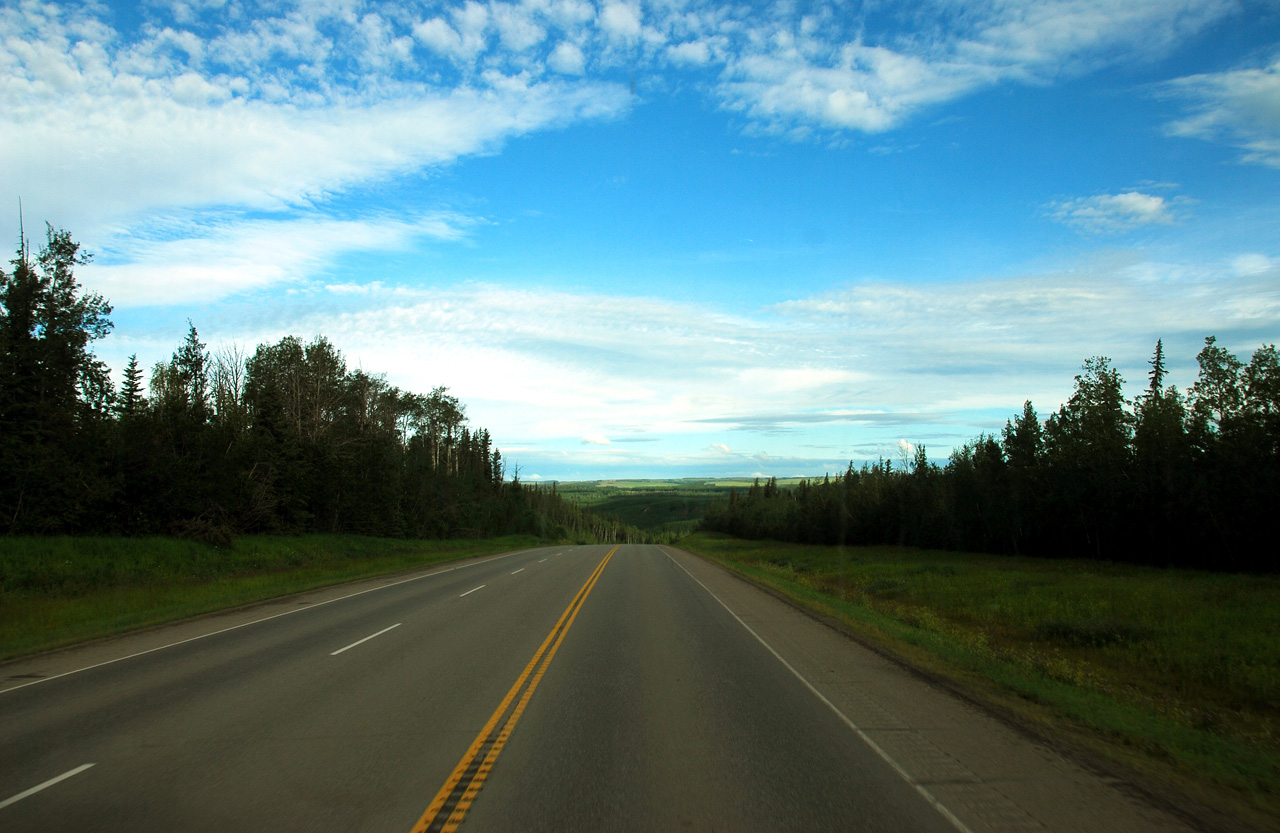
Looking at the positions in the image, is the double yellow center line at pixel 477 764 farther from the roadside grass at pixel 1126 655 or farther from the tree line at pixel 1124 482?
the tree line at pixel 1124 482

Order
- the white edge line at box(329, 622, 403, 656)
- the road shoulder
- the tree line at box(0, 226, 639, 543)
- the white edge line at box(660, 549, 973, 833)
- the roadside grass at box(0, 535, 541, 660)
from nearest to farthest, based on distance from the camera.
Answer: the white edge line at box(660, 549, 973, 833), the road shoulder, the white edge line at box(329, 622, 403, 656), the roadside grass at box(0, 535, 541, 660), the tree line at box(0, 226, 639, 543)

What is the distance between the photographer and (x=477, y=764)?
587cm

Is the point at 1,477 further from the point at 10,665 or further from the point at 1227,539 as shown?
the point at 1227,539

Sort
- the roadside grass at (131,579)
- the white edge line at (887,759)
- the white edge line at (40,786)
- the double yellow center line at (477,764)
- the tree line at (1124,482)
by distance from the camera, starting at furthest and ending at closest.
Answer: the tree line at (1124,482)
the roadside grass at (131,579)
the white edge line at (40,786)
the white edge line at (887,759)
the double yellow center line at (477,764)

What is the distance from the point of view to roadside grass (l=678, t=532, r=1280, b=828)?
6.73 metres

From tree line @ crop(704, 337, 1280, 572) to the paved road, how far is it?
39359mm

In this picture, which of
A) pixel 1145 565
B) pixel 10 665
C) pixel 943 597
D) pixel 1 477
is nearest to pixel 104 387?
pixel 1 477

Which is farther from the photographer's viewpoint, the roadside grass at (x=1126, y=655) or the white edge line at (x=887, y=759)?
the roadside grass at (x=1126, y=655)

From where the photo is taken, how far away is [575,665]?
1013 centimetres

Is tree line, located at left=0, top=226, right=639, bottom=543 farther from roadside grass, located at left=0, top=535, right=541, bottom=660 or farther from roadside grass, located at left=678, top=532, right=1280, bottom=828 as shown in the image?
roadside grass, located at left=678, top=532, right=1280, bottom=828

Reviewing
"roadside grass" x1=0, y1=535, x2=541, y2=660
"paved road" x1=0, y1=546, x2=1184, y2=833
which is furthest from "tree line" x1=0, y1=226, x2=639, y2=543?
"paved road" x1=0, y1=546, x2=1184, y2=833

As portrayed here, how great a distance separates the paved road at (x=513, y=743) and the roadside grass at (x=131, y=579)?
3.07m

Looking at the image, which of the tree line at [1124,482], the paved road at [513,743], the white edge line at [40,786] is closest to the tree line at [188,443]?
the paved road at [513,743]

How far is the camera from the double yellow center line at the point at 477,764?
4719mm
